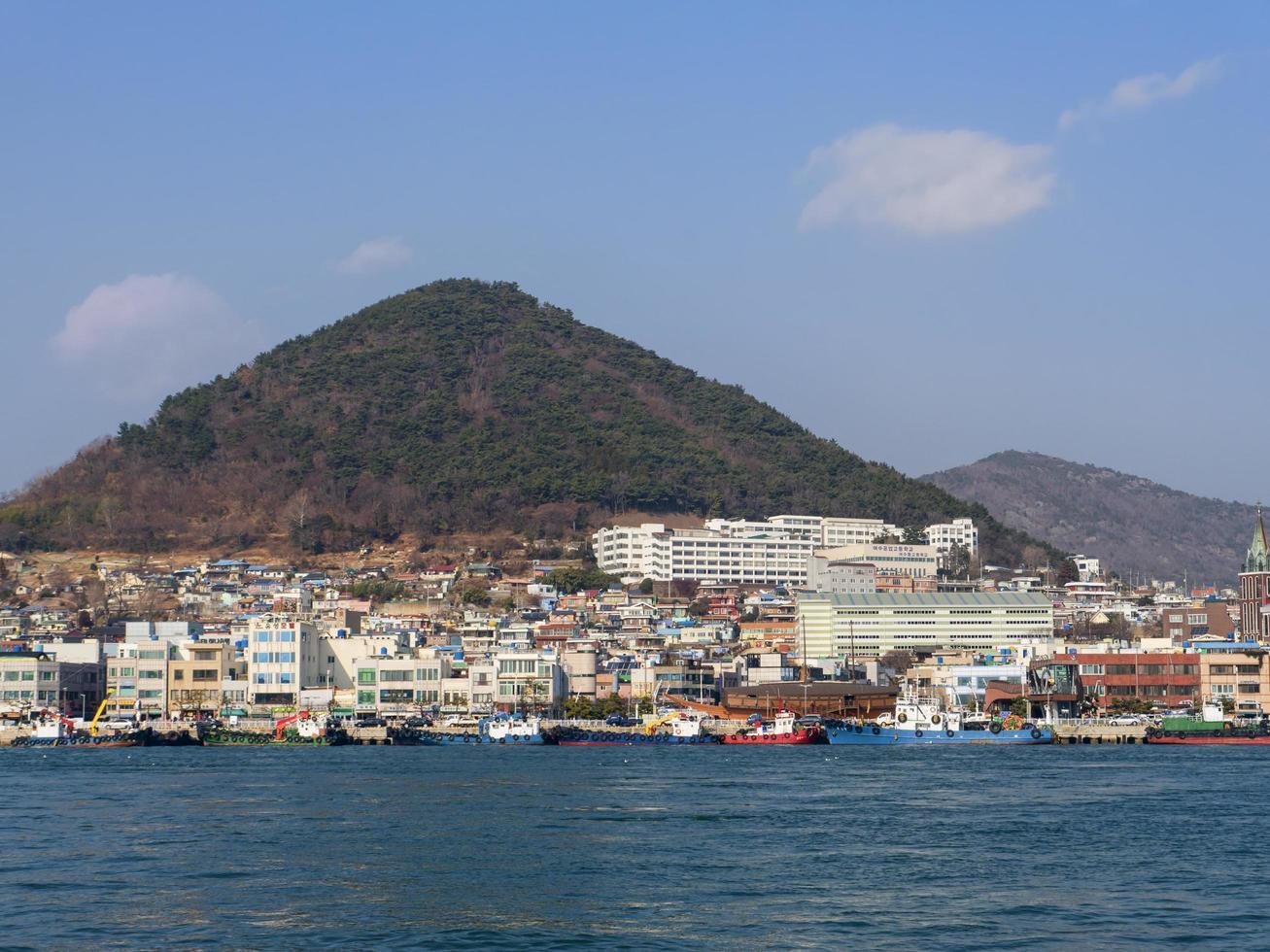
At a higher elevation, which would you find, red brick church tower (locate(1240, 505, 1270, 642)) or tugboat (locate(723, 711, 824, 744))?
red brick church tower (locate(1240, 505, 1270, 642))

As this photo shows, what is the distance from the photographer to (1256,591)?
Result: 153 meters

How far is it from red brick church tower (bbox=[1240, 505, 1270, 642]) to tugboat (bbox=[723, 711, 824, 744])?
2444 inches

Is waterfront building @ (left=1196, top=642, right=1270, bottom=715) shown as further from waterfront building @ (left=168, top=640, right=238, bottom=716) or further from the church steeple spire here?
waterfront building @ (left=168, top=640, right=238, bottom=716)

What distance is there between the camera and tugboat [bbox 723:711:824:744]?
9950 cm

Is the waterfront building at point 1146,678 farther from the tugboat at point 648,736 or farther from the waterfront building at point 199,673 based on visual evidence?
the waterfront building at point 199,673

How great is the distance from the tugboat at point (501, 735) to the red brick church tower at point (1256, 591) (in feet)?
236

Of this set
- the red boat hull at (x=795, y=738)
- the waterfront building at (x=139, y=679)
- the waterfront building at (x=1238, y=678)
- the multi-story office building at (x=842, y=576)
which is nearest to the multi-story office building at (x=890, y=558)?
the multi-story office building at (x=842, y=576)

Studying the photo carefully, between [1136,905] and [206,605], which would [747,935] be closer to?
[1136,905]

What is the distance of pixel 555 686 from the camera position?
4658 inches

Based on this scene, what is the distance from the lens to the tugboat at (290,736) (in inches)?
3922

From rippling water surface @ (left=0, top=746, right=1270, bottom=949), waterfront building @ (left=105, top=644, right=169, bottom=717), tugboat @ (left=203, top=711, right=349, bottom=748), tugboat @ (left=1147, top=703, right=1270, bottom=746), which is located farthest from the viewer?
waterfront building @ (left=105, top=644, right=169, bottom=717)

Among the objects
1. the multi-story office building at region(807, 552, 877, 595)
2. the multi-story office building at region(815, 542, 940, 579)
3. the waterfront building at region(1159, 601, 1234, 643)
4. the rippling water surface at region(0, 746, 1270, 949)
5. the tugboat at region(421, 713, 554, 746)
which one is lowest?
the rippling water surface at region(0, 746, 1270, 949)

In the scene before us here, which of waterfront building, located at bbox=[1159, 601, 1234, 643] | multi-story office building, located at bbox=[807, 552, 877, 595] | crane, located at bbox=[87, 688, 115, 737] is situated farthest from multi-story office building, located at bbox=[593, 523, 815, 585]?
crane, located at bbox=[87, 688, 115, 737]

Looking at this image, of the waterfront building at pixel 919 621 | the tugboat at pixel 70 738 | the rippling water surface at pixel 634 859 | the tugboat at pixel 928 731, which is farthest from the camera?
the waterfront building at pixel 919 621
